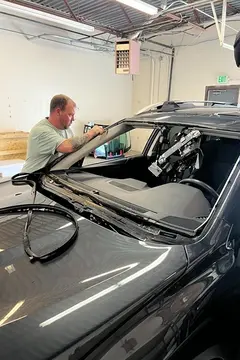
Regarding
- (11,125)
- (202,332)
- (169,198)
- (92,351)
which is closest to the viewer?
(92,351)

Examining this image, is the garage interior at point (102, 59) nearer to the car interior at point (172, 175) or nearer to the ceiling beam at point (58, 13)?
the ceiling beam at point (58, 13)

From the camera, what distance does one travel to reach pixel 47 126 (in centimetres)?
286

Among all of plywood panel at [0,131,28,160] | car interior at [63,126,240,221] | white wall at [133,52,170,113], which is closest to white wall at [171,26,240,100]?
white wall at [133,52,170,113]

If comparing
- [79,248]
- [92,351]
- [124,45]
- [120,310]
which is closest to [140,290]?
[120,310]

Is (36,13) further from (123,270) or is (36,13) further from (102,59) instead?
(123,270)

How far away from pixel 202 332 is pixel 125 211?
2.09 feet

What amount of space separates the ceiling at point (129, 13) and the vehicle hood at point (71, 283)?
427 centimetres

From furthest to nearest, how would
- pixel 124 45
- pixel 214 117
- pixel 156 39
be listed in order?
pixel 156 39, pixel 124 45, pixel 214 117

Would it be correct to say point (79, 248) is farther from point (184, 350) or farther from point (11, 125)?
point (11, 125)

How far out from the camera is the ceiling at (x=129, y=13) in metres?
4.62

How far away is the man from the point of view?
2.44 meters

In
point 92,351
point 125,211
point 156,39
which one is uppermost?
point 156,39

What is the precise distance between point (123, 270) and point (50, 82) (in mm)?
7311

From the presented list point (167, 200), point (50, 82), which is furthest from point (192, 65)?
point (167, 200)
